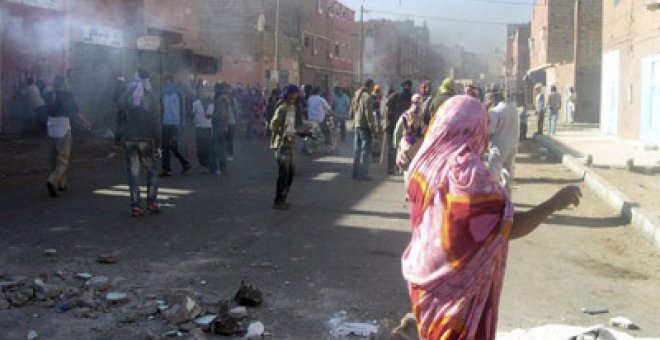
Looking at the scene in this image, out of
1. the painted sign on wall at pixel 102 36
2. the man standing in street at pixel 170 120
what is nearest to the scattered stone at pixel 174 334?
the man standing in street at pixel 170 120

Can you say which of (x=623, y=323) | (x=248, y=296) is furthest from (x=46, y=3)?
(x=623, y=323)

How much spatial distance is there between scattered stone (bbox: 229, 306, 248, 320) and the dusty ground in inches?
3.7

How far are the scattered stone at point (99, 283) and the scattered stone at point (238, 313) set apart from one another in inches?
47.5

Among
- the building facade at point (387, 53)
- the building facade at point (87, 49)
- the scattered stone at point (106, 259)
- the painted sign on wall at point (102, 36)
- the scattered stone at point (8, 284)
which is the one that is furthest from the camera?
the building facade at point (387, 53)

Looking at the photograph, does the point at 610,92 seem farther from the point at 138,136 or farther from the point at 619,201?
the point at 138,136

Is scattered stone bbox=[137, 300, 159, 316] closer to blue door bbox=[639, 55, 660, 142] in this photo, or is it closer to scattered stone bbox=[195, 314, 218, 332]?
scattered stone bbox=[195, 314, 218, 332]

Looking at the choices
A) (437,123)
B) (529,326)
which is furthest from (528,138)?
(437,123)

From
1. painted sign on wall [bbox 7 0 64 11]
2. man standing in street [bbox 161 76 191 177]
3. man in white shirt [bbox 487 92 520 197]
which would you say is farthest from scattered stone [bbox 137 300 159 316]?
painted sign on wall [bbox 7 0 64 11]

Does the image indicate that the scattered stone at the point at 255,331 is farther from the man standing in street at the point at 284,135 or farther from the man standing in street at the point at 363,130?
the man standing in street at the point at 363,130

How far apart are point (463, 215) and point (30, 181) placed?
32.9 ft

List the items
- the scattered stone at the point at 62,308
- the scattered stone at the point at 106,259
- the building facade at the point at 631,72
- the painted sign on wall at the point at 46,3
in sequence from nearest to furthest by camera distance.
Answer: the scattered stone at the point at 62,308, the scattered stone at the point at 106,259, the painted sign on wall at the point at 46,3, the building facade at the point at 631,72

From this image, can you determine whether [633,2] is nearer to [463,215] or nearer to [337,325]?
[337,325]

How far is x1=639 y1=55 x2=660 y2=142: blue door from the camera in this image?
1803 cm

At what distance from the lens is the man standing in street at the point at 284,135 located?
28.5 ft
